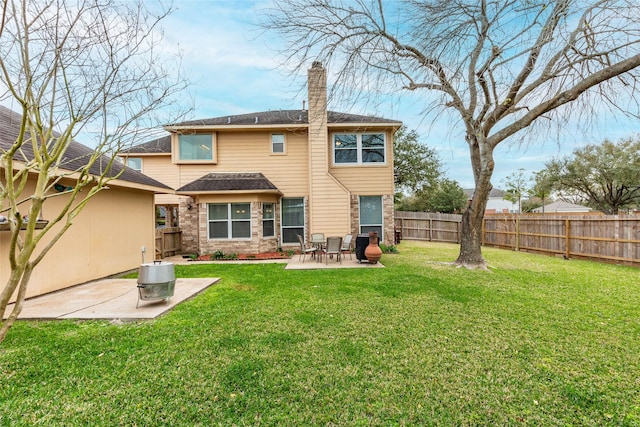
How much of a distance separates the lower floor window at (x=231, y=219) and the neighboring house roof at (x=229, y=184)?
29.4 inches

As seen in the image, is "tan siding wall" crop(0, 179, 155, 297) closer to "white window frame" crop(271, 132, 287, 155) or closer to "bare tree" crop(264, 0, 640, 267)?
"white window frame" crop(271, 132, 287, 155)

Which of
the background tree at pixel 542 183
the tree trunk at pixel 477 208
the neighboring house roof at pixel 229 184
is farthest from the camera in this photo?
the background tree at pixel 542 183

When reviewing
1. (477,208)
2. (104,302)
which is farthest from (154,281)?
(477,208)

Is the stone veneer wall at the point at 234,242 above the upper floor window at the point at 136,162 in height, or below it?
below

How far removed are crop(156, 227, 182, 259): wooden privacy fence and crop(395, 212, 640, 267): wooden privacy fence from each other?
13.9 meters

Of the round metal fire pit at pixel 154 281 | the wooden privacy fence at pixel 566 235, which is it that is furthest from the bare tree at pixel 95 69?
the wooden privacy fence at pixel 566 235

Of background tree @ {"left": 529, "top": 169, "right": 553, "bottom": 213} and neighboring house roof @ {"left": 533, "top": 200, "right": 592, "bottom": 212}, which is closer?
background tree @ {"left": 529, "top": 169, "right": 553, "bottom": 213}

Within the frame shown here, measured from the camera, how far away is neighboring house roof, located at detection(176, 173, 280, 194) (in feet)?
35.9

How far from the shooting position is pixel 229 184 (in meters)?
11.4

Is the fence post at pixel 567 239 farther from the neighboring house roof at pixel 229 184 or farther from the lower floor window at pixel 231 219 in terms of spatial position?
the lower floor window at pixel 231 219

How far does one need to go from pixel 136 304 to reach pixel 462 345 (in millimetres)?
5474

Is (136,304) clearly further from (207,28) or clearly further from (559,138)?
(559,138)

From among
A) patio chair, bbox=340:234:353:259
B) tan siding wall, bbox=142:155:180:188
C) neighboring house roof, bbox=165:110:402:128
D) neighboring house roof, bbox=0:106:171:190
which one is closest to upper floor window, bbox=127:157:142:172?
tan siding wall, bbox=142:155:180:188

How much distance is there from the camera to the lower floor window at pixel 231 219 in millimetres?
11422
